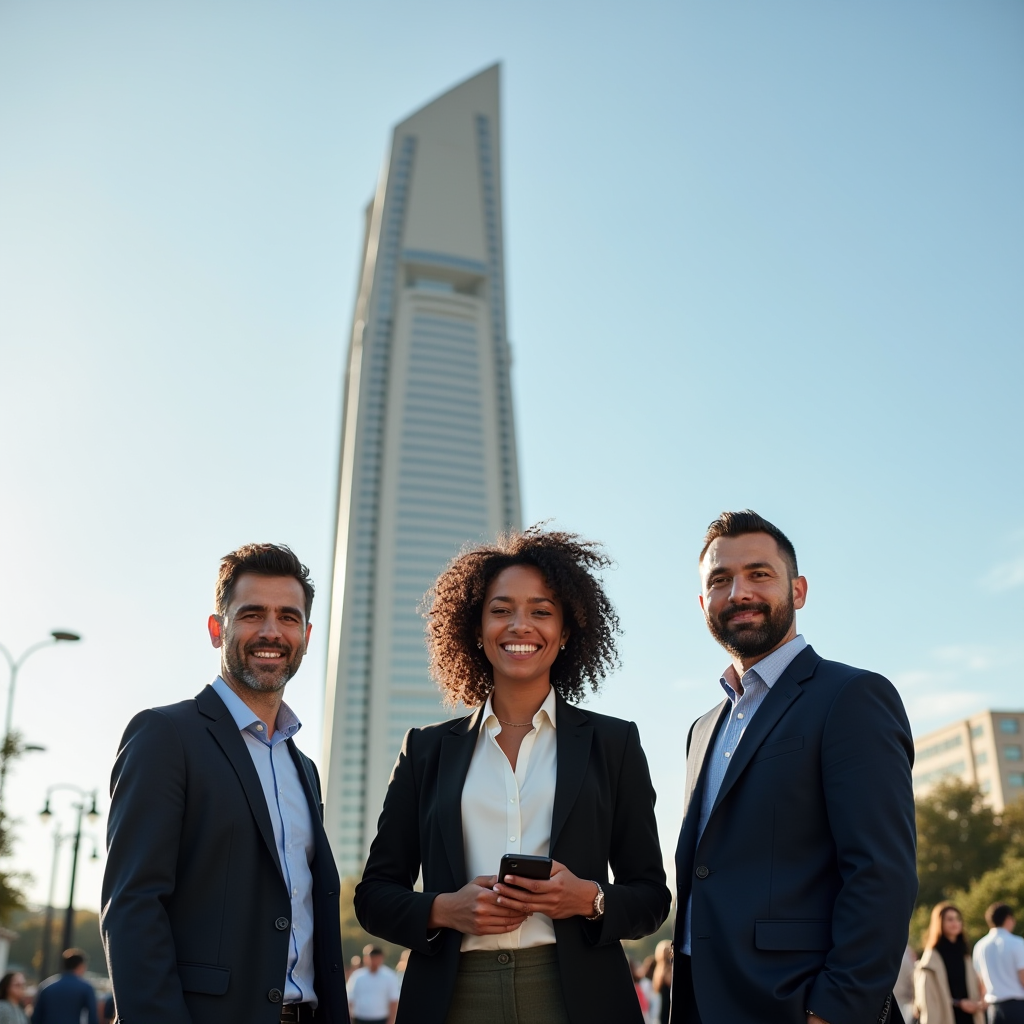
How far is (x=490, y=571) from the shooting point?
4.89 meters

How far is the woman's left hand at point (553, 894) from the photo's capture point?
150 inches

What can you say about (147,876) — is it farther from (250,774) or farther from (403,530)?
(403,530)

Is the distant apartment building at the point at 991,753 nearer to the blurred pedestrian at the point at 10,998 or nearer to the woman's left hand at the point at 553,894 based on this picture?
the blurred pedestrian at the point at 10,998

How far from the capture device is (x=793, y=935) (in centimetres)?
378

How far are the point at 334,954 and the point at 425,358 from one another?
155125mm

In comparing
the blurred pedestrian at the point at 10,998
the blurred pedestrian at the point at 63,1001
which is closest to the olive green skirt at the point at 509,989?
the blurred pedestrian at the point at 63,1001

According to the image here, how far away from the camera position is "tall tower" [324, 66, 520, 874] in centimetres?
15425

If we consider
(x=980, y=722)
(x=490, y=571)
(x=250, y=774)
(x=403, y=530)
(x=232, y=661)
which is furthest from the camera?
(x=403, y=530)

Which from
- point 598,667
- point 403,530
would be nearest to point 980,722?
point 403,530

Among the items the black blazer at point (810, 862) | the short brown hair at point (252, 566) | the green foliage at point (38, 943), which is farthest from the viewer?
the green foliage at point (38, 943)

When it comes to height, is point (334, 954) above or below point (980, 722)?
below

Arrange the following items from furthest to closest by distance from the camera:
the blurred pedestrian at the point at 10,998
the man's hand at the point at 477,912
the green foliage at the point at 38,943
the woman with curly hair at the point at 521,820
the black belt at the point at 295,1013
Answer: the green foliage at the point at 38,943 → the blurred pedestrian at the point at 10,998 → the black belt at the point at 295,1013 → the woman with curly hair at the point at 521,820 → the man's hand at the point at 477,912

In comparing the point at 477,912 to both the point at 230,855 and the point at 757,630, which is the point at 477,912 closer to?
the point at 230,855

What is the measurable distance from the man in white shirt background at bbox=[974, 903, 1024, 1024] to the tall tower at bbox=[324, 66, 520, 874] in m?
144
